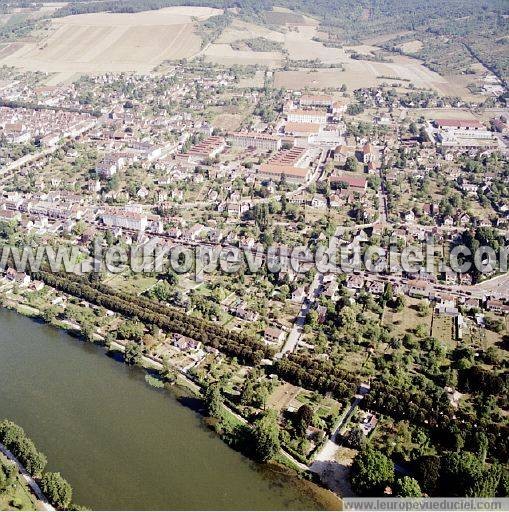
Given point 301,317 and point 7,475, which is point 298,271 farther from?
point 7,475

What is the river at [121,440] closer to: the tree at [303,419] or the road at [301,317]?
the tree at [303,419]

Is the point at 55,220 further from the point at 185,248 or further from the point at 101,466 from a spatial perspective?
the point at 101,466

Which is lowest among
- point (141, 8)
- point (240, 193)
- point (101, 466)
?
point (101, 466)

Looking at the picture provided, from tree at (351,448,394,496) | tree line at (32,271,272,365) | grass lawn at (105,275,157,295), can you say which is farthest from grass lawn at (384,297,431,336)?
grass lawn at (105,275,157,295)

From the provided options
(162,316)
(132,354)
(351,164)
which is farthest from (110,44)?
(132,354)

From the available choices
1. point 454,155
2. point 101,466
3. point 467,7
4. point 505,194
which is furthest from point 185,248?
point 467,7

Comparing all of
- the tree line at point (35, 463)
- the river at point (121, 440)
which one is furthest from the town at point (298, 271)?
the tree line at point (35, 463)
